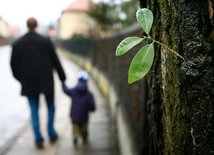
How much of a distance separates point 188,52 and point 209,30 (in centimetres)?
9

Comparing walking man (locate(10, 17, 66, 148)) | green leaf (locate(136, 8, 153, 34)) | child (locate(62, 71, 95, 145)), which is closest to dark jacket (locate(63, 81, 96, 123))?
child (locate(62, 71, 95, 145))

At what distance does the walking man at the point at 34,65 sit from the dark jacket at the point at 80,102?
0.37m

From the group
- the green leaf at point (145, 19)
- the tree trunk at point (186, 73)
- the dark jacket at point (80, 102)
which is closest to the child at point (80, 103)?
the dark jacket at point (80, 102)

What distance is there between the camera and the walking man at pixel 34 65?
535 cm

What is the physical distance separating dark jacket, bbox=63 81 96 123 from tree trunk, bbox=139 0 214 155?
428cm

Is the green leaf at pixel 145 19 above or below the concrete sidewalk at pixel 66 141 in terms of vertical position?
above

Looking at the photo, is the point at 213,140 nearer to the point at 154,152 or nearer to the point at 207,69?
the point at 207,69

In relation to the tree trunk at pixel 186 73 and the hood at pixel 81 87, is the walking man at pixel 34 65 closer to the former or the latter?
the hood at pixel 81 87

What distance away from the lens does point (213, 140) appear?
1.09 m

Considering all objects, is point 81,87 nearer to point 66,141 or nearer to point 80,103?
point 80,103

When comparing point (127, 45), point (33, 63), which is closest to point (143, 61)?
point (127, 45)

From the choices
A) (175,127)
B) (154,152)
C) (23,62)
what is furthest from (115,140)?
(175,127)

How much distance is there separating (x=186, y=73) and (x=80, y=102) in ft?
15.2

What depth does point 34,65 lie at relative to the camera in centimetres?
545
